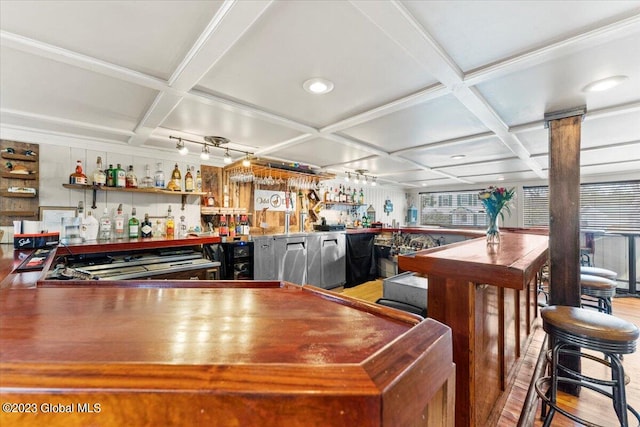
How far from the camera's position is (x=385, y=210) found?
7.43m

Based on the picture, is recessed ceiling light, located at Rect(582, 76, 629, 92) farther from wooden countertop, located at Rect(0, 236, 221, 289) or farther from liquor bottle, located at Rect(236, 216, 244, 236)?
liquor bottle, located at Rect(236, 216, 244, 236)

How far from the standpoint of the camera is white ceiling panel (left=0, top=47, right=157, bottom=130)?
5.41ft

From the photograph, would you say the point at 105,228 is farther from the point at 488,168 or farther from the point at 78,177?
the point at 488,168

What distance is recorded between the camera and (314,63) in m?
1.64

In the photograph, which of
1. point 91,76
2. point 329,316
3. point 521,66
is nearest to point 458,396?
point 329,316

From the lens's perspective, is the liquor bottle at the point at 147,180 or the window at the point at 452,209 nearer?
the liquor bottle at the point at 147,180

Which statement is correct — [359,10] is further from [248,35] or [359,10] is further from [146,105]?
[146,105]

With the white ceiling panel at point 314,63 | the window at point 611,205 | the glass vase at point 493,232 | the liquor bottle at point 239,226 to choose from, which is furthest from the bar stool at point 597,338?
the window at point 611,205

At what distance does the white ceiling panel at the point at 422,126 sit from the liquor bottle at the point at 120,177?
2.69m

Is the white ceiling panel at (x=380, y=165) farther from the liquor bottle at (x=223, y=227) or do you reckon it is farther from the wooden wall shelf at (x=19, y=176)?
the wooden wall shelf at (x=19, y=176)

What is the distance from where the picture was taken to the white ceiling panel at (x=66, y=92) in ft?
5.41

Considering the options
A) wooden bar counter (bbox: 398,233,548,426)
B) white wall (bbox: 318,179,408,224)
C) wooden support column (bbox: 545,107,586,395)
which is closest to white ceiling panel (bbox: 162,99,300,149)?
wooden bar counter (bbox: 398,233,548,426)

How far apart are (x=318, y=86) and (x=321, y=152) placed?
Result: 6.39 feet

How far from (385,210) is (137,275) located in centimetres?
615
